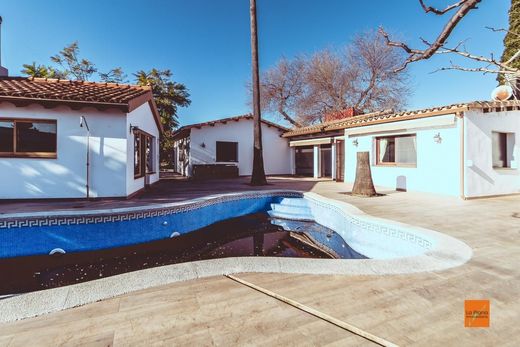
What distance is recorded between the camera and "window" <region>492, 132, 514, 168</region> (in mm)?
11477

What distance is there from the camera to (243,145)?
75.1 ft

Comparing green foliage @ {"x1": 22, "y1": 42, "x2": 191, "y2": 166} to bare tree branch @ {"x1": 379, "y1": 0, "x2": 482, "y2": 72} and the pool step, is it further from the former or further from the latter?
bare tree branch @ {"x1": 379, "y1": 0, "x2": 482, "y2": 72}

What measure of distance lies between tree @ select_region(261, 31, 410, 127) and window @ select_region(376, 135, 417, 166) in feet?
57.0

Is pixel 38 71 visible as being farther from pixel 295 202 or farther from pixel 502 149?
pixel 502 149

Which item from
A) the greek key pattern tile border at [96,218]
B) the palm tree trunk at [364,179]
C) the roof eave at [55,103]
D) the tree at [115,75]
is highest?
the tree at [115,75]

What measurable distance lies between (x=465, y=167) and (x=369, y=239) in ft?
22.6

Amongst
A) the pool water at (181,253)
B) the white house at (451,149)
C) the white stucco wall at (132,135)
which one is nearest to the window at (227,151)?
the white stucco wall at (132,135)

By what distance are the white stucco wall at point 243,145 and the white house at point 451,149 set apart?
415 inches

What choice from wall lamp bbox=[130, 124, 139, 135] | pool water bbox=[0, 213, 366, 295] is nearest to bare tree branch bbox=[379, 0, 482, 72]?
pool water bbox=[0, 213, 366, 295]

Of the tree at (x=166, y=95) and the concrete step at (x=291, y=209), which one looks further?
the tree at (x=166, y=95)

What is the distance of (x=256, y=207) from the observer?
11078 mm

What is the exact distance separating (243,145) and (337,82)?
16.9m

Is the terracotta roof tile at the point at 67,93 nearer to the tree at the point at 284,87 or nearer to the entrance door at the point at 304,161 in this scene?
the entrance door at the point at 304,161

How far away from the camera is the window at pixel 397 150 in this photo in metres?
12.9
